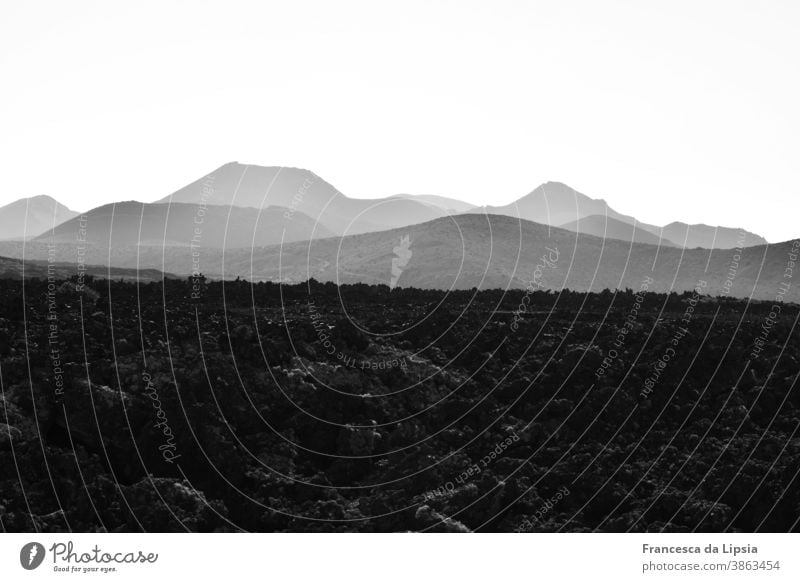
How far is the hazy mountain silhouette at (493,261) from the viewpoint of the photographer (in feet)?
375

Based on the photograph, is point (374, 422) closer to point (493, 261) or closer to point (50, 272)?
point (50, 272)

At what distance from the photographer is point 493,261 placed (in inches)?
4921

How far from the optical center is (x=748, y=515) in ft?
73.3

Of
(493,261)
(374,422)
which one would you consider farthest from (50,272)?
(493,261)

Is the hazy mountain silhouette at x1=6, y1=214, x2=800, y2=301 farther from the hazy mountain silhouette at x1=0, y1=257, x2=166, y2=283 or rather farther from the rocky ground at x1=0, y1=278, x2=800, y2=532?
the rocky ground at x1=0, y1=278, x2=800, y2=532

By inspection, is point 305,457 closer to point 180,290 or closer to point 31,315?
point 31,315

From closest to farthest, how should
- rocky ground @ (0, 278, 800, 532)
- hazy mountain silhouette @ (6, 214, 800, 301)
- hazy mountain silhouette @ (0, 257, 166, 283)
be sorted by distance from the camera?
1. rocky ground @ (0, 278, 800, 532)
2. hazy mountain silhouette @ (0, 257, 166, 283)
3. hazy mountain silhouette @ (6, 214, 800, 301)

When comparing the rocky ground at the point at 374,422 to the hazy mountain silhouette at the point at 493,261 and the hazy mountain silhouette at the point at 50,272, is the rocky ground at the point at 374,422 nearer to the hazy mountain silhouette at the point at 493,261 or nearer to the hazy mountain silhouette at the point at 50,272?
the hazy mountain silhouette at the point at 50,272

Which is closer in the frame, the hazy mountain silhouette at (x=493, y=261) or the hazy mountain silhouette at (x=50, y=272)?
the hazy mountain silhouette at (x=50, y=272)

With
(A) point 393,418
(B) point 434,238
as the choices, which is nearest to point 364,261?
(B) point 434,238

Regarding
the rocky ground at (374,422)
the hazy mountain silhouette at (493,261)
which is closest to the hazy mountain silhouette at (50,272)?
the hazy mountain silhouette at (493,261)

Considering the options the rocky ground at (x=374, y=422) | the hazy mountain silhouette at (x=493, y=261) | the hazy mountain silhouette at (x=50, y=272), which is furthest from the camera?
the hazy mountain silhouette at (x=493, y=261)

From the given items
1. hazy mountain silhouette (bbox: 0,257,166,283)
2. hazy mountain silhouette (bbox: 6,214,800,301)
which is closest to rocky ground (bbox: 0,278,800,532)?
hazy mountain silhouette (bbox: 0,257,166,283)

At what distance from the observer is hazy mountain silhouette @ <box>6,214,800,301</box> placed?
114438 mm
